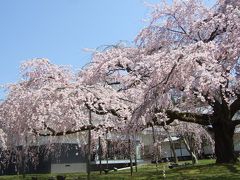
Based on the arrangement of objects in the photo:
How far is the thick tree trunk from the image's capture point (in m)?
19.3

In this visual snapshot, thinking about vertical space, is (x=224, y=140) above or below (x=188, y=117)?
below

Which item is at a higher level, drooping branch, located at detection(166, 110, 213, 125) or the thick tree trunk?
drooping branch, located at detection(166, 110, 213, 125)

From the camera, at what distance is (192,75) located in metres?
11.1

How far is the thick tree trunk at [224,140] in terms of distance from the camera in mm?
19328

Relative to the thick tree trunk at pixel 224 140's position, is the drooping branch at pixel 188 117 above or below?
above

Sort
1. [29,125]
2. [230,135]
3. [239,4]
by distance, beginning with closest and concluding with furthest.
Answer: [239,4], [29,125], [230,135]

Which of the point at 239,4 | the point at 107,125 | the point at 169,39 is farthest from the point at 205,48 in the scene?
the point at 107,125

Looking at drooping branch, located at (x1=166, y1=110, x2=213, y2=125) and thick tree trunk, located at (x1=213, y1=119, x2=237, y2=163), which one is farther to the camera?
thick tree trunk, located at (x1=213, y1=119, x2=237, y2=163)

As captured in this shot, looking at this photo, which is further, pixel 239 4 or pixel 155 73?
pixel 239 4

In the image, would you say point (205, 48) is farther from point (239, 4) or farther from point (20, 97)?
point (20, 97)

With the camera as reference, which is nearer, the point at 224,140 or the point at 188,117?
the point at 188,117

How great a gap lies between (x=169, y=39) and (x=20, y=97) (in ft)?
22.4

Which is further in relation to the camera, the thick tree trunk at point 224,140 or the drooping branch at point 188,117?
the thick tree trunk at point 224,140

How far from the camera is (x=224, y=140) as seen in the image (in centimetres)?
1952
